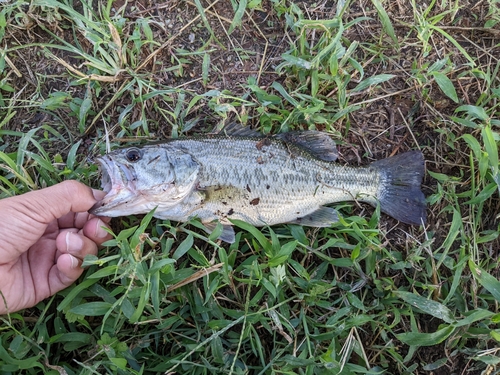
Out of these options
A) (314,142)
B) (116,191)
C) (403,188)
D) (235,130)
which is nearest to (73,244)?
(116,191)

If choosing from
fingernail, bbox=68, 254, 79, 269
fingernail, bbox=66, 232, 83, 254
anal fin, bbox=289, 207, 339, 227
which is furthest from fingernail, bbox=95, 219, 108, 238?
anal fin, bbox=289, 207, 339, 227

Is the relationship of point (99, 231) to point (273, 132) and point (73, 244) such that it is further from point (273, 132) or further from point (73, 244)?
point (273, 132)

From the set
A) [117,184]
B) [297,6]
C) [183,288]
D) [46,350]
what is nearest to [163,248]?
[183,288]

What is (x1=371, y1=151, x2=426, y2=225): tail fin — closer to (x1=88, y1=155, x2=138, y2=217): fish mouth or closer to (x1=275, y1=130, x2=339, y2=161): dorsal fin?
(x1=275, y1=130, x2=339, y2=161): dorsal fin

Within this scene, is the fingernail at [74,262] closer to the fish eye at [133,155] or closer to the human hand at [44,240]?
the human hand at [44,240]

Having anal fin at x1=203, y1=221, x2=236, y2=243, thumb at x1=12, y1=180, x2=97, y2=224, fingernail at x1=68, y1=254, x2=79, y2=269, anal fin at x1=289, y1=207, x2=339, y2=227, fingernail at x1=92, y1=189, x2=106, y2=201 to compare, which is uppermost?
thumb at x1=12, y1=180, x2=97, y2=224
